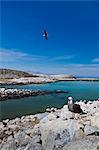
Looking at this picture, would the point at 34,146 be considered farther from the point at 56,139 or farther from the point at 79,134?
the point at 79,134

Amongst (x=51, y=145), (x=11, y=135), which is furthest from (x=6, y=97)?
(x=51, y=145)

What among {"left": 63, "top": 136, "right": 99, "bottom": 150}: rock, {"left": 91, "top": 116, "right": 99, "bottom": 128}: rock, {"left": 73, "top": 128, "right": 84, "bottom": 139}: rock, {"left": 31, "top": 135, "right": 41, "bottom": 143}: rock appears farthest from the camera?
{"left": 31, "top": 135, "right": 41, "bottom": 143}: rock

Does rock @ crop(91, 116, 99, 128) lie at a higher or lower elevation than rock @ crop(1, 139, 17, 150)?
higher

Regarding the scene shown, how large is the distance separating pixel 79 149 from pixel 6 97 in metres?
26.6

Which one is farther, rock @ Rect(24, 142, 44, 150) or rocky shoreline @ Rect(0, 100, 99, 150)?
rock @ Rect(24, 142, 44, 150)

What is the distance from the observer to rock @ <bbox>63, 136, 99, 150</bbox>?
8617 millimetres

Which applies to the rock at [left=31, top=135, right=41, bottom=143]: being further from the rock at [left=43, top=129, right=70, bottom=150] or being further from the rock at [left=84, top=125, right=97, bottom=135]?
the rock at [left=84, top=125, right=97, bottom=135]

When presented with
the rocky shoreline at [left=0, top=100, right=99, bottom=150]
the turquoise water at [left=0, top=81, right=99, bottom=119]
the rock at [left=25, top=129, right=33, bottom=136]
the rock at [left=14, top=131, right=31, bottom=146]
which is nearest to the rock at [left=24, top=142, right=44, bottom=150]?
the rocky shoreline at [left=0, top=100, right=99, bottom=150]

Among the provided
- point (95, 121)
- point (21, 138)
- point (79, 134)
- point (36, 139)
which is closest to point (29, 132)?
point (21, 138)

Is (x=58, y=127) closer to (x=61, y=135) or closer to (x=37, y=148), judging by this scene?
(x=61, y=135)

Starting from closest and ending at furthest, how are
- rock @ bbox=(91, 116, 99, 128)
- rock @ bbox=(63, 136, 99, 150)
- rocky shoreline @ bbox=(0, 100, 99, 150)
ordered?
1. rock @ bbox=(63, 136, 99, 150)
2. rocky shoreline @ bbox=(0, 100, 99, 150)
3. rock @ bbox=(91, 116, 99, 128)

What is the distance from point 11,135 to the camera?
11992mm

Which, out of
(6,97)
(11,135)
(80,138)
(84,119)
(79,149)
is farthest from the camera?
(6,97)

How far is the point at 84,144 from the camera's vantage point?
Result: 8.76 meters
